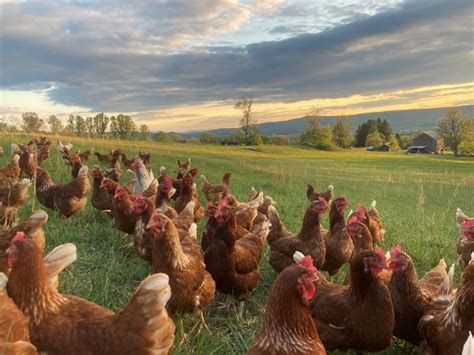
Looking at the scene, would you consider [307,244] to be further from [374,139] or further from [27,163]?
[374,139]

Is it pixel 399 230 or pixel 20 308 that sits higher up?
Answer: pixel 20 308

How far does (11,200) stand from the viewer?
685 cm

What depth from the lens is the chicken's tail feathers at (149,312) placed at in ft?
9.32

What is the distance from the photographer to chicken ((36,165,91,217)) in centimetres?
803

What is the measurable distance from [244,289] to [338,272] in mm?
1927

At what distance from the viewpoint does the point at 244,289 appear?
213 inches

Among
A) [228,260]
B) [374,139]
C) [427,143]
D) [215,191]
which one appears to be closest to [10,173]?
[215,191]

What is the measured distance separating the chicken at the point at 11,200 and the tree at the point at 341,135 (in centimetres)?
6349

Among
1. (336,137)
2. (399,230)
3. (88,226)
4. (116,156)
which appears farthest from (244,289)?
(336,137)

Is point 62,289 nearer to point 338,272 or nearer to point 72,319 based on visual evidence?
point 72,319

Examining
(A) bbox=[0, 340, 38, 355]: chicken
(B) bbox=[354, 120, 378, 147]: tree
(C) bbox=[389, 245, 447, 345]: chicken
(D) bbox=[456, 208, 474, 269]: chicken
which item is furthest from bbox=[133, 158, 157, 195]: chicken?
(B) bbox=[354, 120, 378, 147]: tree

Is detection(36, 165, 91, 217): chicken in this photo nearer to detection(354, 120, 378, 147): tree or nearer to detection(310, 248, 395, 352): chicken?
detection(310, 248, 395, 352): chicken

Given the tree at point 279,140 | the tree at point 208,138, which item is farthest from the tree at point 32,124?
the tree at point 279,140

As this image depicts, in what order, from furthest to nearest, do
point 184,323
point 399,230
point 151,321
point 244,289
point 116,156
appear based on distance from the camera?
1. point 116,156
2. point 399,230
3. point 244,289
4. point 184,323
5. point 151,321
